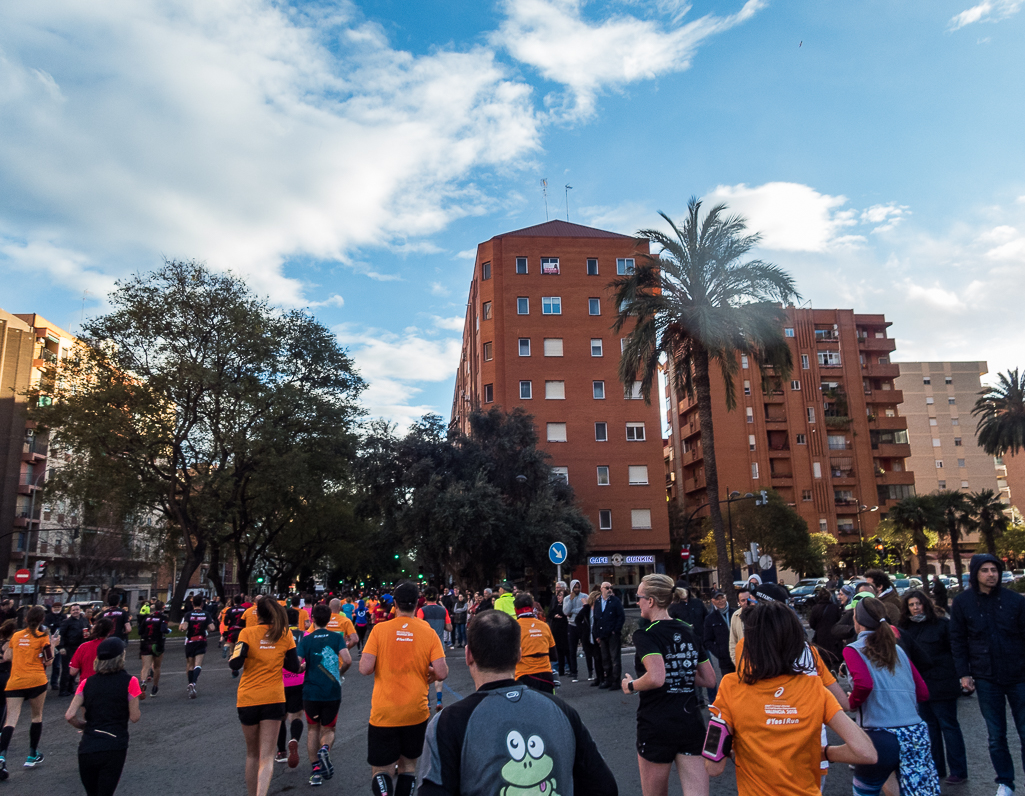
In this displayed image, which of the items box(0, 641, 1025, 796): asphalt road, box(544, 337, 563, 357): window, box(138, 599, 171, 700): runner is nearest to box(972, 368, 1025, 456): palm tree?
box(544, 337, 563, 357): window

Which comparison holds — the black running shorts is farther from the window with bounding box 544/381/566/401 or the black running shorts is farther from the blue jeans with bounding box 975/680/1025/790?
the window with bounding box 544/381/566/401

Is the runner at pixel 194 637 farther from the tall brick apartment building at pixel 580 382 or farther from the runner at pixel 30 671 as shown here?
the tall brick apartment building at pixel 580 382

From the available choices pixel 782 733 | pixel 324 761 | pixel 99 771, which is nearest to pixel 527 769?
pixel 782 733

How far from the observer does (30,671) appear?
9305 mm

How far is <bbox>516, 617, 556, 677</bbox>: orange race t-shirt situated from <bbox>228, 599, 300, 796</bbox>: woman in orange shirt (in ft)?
9.11

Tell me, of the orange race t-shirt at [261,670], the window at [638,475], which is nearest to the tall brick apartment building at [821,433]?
the window at [638,475]

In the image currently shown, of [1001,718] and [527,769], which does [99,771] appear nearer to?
[527,769]

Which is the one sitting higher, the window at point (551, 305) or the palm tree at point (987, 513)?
the window at point (551, 305)

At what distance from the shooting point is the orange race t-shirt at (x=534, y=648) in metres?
8.53

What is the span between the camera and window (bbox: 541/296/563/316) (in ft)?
177

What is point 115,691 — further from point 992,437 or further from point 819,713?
point 992,437

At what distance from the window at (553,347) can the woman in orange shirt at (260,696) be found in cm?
4675

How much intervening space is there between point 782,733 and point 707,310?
20423 mm

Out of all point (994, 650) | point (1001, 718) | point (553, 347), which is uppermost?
point (553, 347)
